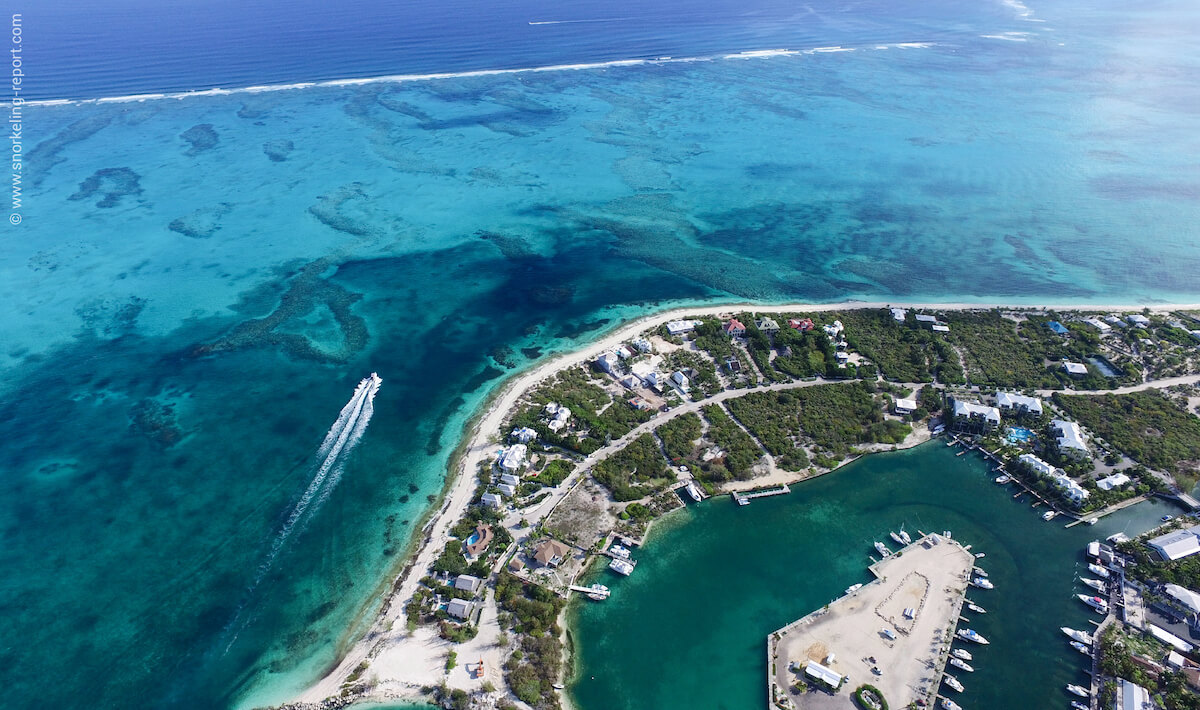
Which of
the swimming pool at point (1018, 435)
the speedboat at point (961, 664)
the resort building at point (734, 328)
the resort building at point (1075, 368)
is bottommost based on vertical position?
the speedboat at point (961, 664)

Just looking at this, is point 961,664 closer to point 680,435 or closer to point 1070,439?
point 680,435

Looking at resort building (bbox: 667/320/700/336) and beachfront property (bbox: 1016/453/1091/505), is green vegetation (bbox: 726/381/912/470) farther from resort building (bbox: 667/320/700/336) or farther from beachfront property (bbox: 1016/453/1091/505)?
resort building (bbox: 667/320/700/336)

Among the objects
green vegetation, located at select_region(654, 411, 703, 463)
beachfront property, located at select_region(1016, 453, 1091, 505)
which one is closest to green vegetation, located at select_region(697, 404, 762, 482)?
green vegetation, located at select_region(654, 411, 703, 463)

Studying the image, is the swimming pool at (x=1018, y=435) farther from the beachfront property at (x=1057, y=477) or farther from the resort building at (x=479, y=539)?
the resort building at (x=479, y=539)

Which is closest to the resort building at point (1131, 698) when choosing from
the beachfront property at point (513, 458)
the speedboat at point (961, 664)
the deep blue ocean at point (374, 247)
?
the speedboat at point (961, 664)

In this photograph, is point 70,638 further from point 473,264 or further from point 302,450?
point 473,264

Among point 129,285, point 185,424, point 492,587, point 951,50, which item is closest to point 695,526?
point 492,587
